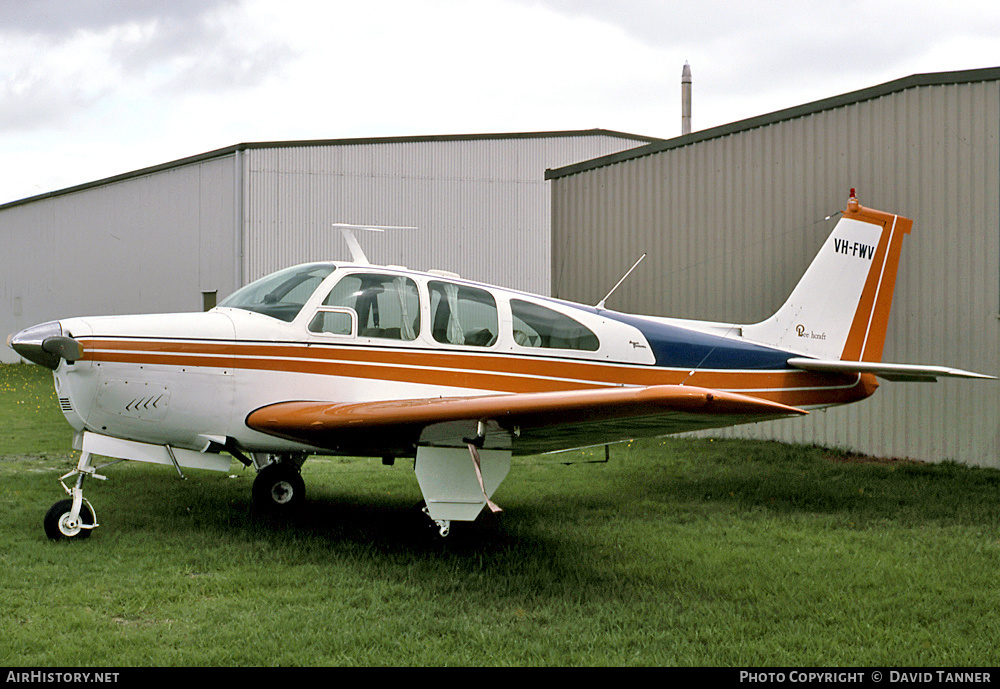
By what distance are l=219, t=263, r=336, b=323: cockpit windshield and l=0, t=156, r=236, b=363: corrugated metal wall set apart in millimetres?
14318

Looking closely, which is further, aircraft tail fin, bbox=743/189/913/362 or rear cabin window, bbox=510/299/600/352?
aircraft tail fin, bbox=743/189/913/362

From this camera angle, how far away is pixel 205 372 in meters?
5.90

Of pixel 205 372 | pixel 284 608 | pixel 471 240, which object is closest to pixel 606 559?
pixel 284 608

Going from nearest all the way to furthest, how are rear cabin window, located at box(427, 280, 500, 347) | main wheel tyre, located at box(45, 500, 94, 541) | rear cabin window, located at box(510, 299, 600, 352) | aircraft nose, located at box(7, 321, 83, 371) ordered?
aircraft nose, located at box(7, 321, 83, 371), main wheel tyre, located at box(45, 500, 94, 541), rear cabin window, located at box(427, 280, 500, 347), rear cabin window, located at box(510, 299, 600, 352)

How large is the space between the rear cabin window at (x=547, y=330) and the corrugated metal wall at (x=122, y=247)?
14.8 metres

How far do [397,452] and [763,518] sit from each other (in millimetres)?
2966

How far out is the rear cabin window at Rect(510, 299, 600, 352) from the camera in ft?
21.9

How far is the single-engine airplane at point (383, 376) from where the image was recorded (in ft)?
17.4

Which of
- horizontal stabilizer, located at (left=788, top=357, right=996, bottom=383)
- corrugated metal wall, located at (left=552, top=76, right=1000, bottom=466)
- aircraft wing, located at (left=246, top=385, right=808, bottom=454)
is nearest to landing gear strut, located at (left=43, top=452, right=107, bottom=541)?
aircraft wing, located at (left=246, top=385, right=808, bottom=454)

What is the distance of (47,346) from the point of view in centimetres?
548

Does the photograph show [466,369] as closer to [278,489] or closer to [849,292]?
[278,489]

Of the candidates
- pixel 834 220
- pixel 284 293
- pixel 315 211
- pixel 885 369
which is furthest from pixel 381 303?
pixel 315 211

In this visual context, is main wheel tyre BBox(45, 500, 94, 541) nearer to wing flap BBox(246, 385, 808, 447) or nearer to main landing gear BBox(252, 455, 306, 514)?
wing flap BBox(246, 385, 808, 447)

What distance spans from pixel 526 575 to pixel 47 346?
3325 millimetres
